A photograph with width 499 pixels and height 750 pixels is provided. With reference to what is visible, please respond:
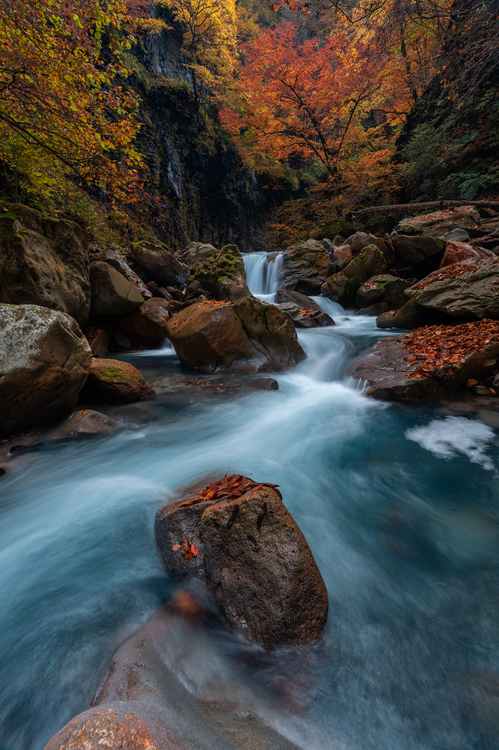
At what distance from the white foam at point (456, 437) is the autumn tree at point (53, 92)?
6.99m

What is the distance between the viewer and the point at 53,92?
5445 millimetres

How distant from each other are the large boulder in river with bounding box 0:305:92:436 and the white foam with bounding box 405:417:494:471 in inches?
202

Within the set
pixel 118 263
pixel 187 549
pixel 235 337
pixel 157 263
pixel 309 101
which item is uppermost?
pixel 309 101

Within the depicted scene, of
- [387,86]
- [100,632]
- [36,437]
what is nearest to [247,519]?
[100,632]

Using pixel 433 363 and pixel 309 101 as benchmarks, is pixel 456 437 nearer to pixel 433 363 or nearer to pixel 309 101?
pixel 433 363

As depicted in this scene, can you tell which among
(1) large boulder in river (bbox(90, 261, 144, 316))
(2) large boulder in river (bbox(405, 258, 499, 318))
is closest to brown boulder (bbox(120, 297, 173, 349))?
(1) large boulder in river (bbox(90, 261, 144, 316))

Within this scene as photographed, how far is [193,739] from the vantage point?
49.5 inches

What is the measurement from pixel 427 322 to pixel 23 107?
31.2 ft

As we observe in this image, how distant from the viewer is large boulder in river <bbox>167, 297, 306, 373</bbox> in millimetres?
7336

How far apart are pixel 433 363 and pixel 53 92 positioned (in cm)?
816

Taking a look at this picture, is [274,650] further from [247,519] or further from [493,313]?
[493,313]

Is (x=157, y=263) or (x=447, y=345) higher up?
(x=157, y=263)

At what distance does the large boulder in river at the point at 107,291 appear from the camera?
7852mm

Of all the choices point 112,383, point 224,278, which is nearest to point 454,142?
point 224,278
